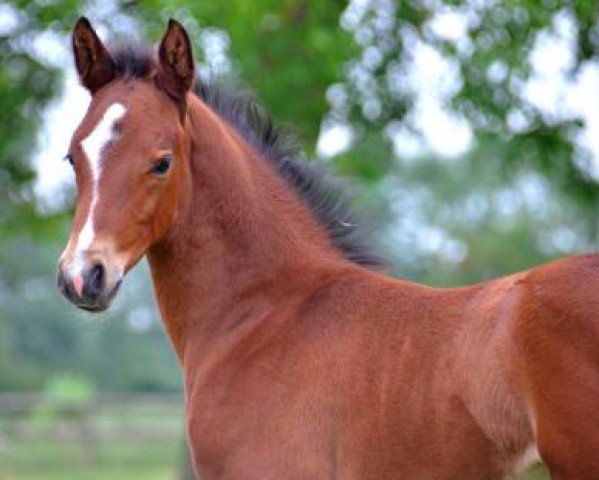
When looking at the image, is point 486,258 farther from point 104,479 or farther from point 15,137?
point 15,137

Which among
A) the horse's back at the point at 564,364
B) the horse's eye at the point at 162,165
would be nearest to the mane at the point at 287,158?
the horse's eye at the point at 162,165

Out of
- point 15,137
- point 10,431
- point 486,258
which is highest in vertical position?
point 15,137

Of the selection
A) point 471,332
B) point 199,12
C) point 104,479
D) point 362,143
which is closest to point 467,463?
point 471,332

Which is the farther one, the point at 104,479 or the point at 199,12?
the point at 104,479

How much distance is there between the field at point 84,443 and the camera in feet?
60.6

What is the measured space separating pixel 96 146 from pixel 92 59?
52cm

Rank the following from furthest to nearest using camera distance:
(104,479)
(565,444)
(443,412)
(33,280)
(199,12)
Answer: (33,280) → (104,479) → (199,12) → (443,412) → (565,444)

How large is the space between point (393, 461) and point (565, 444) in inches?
24.5

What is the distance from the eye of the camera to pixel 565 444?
3615 mm

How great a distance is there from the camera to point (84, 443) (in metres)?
19.3

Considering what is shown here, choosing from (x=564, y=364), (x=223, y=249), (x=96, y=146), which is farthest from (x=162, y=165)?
(x=564, y=364)

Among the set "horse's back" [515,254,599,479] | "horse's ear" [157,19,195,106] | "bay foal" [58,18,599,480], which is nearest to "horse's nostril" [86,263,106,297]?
"bay foal" [58,18,599,480]

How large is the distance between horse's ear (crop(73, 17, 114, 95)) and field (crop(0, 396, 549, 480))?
13673 mm

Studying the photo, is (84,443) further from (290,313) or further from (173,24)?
(173,24)
